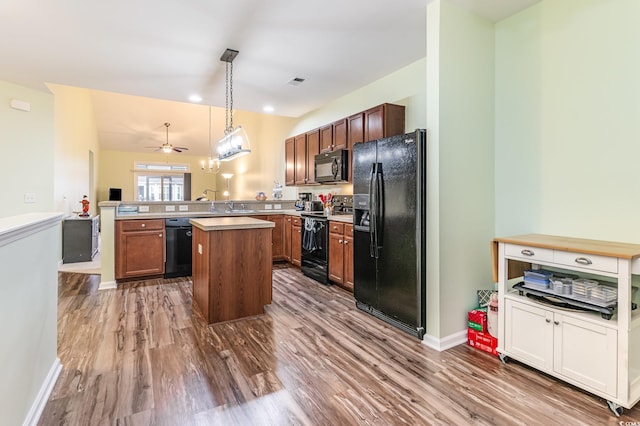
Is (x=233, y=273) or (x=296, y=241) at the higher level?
(x=296, y=241)

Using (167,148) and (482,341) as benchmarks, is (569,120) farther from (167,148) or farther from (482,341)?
(167,148)

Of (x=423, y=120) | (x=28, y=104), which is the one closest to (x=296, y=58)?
(x=423, y=120)

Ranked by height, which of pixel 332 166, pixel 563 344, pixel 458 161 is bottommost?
pixel 563 344

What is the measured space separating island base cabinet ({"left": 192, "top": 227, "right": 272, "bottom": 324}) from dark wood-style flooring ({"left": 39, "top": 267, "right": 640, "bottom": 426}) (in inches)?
5.8

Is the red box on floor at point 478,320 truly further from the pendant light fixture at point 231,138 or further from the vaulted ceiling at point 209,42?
the pendant light fixture at point 231,138

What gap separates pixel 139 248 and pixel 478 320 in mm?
4270

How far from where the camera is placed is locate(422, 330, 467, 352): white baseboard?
2549 mm

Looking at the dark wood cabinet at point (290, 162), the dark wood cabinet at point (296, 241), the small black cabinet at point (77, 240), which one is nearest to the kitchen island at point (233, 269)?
the dark wood cabinet at point (296, 241)

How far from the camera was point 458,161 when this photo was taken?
8.77ft

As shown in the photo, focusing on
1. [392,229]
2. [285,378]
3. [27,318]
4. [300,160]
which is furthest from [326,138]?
[27,318]

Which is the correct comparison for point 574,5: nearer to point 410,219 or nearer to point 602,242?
point 602,242

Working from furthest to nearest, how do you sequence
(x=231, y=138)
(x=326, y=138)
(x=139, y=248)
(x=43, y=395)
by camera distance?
1. (x=326, y=138)
2. (x=139, y=248)
3. (x=231, y=138)
4. (x=43, y=395)

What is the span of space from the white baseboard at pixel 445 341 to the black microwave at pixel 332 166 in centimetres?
241

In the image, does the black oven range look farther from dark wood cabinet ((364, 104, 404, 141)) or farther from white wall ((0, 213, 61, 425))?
white wall ((0, 213, 61, 425))
